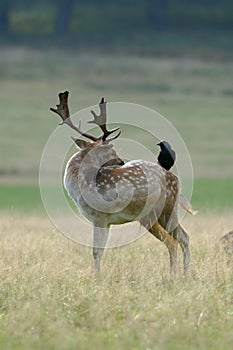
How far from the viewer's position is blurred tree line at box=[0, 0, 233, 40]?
70.1 m

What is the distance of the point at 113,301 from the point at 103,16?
66.4m

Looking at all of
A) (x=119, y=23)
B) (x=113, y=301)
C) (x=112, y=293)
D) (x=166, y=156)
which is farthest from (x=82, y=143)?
(x=119, y=23)

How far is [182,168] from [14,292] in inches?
281

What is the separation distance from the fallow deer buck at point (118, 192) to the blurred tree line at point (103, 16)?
56.5m

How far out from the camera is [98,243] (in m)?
11.7

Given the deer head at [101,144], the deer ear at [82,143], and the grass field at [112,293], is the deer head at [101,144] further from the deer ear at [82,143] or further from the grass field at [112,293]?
the grass field at [112,293]

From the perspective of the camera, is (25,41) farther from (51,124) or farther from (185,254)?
(185,254)

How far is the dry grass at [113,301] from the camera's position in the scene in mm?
8508

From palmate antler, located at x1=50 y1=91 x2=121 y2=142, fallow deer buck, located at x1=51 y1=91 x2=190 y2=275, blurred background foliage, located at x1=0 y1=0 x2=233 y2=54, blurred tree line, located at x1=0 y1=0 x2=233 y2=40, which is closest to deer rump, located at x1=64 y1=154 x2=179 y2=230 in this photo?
fallow deer buck, located at x1=51 y1=91 x2=190 y2=275

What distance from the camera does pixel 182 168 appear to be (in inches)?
669

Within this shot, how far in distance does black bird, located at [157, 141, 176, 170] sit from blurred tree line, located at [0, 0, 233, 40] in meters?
56.1

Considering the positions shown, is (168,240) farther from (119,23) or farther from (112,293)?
(119,23)

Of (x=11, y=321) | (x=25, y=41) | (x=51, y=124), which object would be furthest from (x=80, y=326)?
(x=25, y=41)

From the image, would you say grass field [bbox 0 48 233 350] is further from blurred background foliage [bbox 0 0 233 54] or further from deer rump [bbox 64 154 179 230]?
blurred background foliage [bbox 0 0 233 54]
